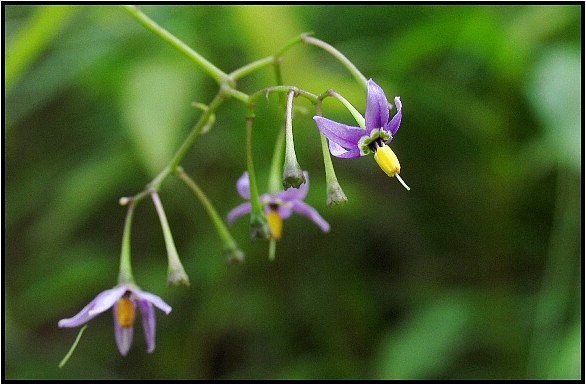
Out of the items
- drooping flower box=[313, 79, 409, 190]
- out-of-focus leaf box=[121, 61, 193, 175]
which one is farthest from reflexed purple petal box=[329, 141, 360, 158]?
out-of-focus leaf box=[121, 61, 193, 175]

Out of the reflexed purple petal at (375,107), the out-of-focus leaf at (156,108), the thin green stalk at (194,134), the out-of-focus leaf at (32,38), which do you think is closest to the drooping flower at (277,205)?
the thin green stalk at (194,134)

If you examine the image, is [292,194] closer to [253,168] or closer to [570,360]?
[253,168]

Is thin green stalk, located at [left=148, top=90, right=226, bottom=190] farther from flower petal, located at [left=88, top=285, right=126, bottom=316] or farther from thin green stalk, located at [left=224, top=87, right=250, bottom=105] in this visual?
flower petal, located at [left=88, top=285, right=126, bottom=316]

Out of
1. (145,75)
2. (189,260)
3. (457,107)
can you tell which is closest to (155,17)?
(145,75)

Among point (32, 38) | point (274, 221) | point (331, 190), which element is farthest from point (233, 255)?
point (32, 38)

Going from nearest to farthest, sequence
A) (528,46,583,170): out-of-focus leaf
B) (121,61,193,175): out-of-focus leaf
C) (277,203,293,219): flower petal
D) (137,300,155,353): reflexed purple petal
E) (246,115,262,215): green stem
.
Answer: (246,115,262,215): green stem → (137,300,155,353): reflexed purple petal → (277,203,293,219): flower petal → (528,46,583,170): out-of-focus leaf → (121,61,193,175): out-of-focus leaf

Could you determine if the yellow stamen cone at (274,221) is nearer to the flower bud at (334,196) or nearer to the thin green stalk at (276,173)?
the thin green stalk at (276,173)

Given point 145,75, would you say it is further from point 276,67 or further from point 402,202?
point 276,67
